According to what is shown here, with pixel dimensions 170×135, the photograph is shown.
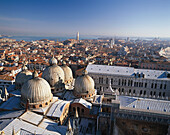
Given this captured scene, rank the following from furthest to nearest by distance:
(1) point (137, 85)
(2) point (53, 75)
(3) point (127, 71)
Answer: (3) point (127, 71) < (1) point (137, 85) < (2) point (53, 75)

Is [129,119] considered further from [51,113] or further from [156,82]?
[156,82]

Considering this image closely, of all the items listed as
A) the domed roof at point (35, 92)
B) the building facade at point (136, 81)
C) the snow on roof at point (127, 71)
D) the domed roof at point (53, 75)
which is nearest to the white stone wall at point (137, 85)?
the building facade at point (136, 81)

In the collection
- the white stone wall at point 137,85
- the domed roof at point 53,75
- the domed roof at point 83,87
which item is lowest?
the white stone wall at point 137,85

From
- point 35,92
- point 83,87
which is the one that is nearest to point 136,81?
point 83,87

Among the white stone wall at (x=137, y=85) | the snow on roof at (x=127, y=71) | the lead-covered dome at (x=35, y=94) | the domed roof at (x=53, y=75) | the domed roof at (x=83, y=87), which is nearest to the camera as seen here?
the lead-covered dome at (x=35, y=94)

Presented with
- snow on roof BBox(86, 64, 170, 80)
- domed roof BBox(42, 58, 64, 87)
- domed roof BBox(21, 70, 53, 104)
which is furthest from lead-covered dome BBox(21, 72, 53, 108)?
snow on roof BBox(86, 64, 170, 80)

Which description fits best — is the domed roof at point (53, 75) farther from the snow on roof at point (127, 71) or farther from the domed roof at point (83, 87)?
the snow on roof at point (127, 71)

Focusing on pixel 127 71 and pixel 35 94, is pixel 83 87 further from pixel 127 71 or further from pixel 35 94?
pixel 127 71

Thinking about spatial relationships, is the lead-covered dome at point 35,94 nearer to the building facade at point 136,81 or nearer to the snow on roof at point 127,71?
the building facade at point 136,81

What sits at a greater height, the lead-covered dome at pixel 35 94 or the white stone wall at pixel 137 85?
the lead-covered dome at pixel 35 94

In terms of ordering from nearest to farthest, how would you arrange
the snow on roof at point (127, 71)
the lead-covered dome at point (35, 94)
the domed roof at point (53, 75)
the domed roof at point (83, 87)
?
the lead-covered dome at point (35, 94) → the domed roof at point (83, 87) → the domed roof at point (53, 75) → the snow on roof at point (127, 71)

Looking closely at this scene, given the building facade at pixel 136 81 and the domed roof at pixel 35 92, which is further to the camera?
the building facade at pixel 136 81
